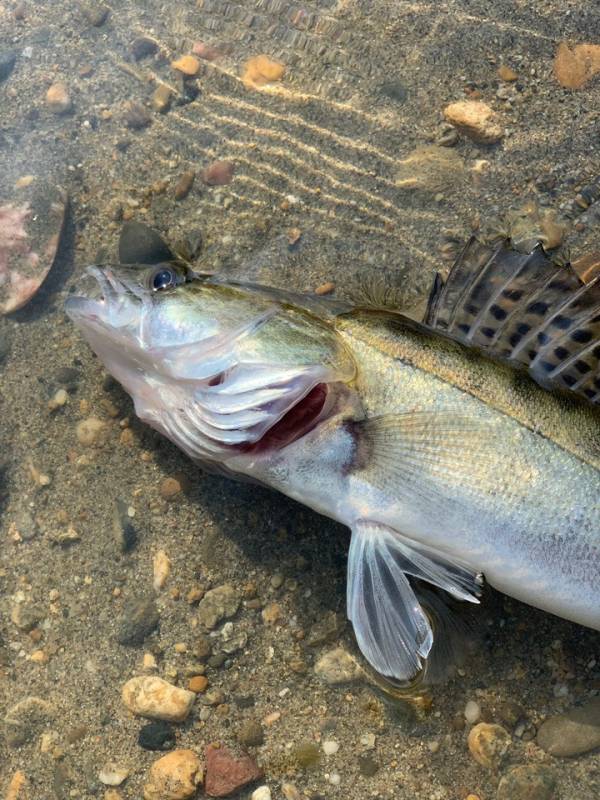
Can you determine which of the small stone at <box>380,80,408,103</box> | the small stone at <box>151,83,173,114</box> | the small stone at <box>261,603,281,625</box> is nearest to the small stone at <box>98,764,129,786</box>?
the small stone at <box>261,603,281,625</box>

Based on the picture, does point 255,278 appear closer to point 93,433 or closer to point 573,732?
point 93,433

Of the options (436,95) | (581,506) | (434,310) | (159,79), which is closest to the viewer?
(581,506)

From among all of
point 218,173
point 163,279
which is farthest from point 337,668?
point 218,173

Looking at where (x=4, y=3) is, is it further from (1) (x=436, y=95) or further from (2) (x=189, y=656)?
(2) (x=189, y=656)

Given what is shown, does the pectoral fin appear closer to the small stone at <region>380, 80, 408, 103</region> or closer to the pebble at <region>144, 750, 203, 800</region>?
the pebble at <region>144, 750, 203, 800</region>

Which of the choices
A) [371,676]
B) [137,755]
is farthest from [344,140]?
[137,755]

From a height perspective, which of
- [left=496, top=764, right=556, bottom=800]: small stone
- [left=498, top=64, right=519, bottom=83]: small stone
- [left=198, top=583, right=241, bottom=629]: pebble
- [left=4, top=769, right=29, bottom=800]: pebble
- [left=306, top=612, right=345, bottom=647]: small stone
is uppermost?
[left=498, top=64, right=519, bottom=83]: small stone

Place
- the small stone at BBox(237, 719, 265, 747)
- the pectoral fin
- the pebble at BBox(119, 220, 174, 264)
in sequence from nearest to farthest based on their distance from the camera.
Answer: the pectoral fin → the small stone at BBox(237, 719, 265, 747) → the pebble at BBox(119, 220, 174, 264)
